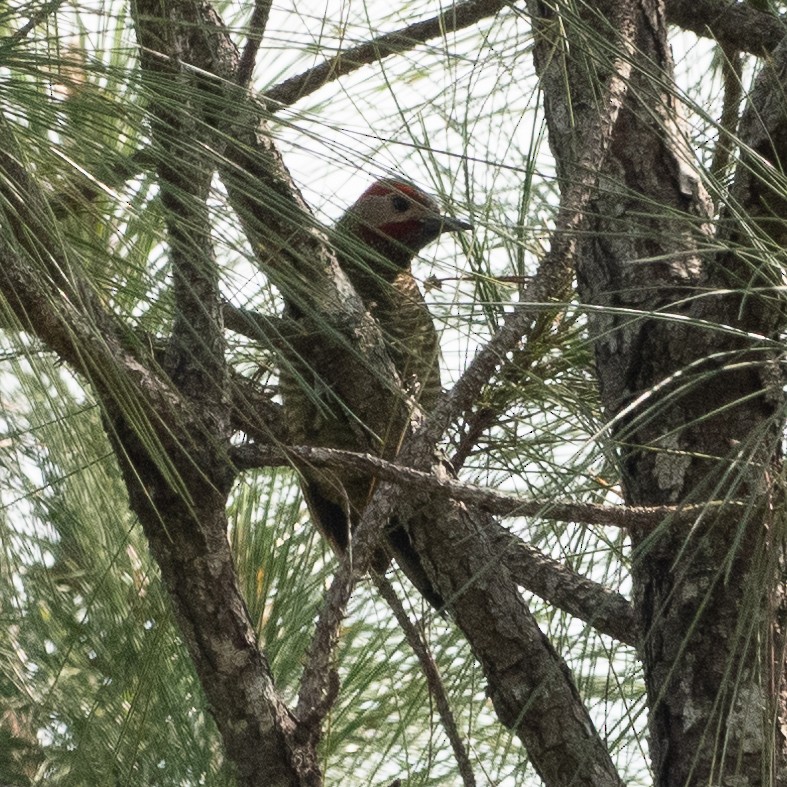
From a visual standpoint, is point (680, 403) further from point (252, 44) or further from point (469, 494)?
point (252, 44)

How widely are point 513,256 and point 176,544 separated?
1.11 meters

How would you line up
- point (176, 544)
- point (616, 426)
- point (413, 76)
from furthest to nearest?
1. point (413, 76)
2. point (616, 426)
3. point (176, 544)

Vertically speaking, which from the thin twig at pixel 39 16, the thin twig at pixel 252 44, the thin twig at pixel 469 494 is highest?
the thin twig at pixel 252 44

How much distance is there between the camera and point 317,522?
2650 mm

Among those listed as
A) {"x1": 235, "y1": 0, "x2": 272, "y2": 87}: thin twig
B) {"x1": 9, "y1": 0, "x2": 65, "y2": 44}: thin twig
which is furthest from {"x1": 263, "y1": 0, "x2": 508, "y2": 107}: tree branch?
{"x1": 9, "y1": 0, "x2": 65, "y2": 44}: thin twig

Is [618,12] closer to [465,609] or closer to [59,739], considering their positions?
[465,609]

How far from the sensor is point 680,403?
199cm

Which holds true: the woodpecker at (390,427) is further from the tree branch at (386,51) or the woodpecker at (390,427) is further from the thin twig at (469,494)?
the thin twig at (469,494)

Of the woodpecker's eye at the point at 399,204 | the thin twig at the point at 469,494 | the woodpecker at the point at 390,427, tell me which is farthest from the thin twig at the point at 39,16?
the woodpecker's eye at the point at 399,204

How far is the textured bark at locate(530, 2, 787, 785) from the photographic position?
176 centimetres

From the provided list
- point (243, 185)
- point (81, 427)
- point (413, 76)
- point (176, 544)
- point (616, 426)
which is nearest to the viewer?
point (243, 185)

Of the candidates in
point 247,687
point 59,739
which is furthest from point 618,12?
point 59,739

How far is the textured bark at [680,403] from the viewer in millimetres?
1758

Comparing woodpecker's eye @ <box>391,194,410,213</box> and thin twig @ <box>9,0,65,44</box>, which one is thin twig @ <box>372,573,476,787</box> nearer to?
thin twig @ <box>9,0,65,44</box>
